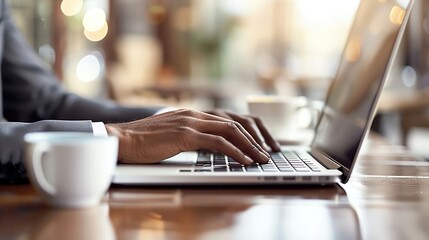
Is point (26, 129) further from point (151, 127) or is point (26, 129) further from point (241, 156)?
point (241, 156)

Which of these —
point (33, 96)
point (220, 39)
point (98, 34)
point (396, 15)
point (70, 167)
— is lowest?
point (220, 39)

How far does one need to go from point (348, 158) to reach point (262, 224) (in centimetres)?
28

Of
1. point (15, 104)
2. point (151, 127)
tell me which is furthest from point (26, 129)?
point (15, 104)

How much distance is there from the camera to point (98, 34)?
21.0 ft

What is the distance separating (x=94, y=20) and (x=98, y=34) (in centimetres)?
32

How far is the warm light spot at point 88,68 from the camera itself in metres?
5.51

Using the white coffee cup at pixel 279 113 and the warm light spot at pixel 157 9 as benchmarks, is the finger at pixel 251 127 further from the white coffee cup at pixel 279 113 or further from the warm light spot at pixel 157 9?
the warm light spot at pixel 157 9

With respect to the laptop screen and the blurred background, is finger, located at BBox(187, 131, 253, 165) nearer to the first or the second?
the laptop screen

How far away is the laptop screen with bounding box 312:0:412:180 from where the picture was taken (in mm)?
816

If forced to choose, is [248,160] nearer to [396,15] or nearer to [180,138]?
[180,138]

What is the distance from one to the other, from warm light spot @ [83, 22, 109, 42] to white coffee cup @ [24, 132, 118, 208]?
17.0 feet

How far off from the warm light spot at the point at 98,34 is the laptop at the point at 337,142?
475cm

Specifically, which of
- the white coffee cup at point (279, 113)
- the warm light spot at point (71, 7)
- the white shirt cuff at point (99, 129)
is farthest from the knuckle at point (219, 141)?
the warm light spot at point (71, 7)

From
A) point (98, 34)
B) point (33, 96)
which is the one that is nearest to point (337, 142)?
point (33, 96)
